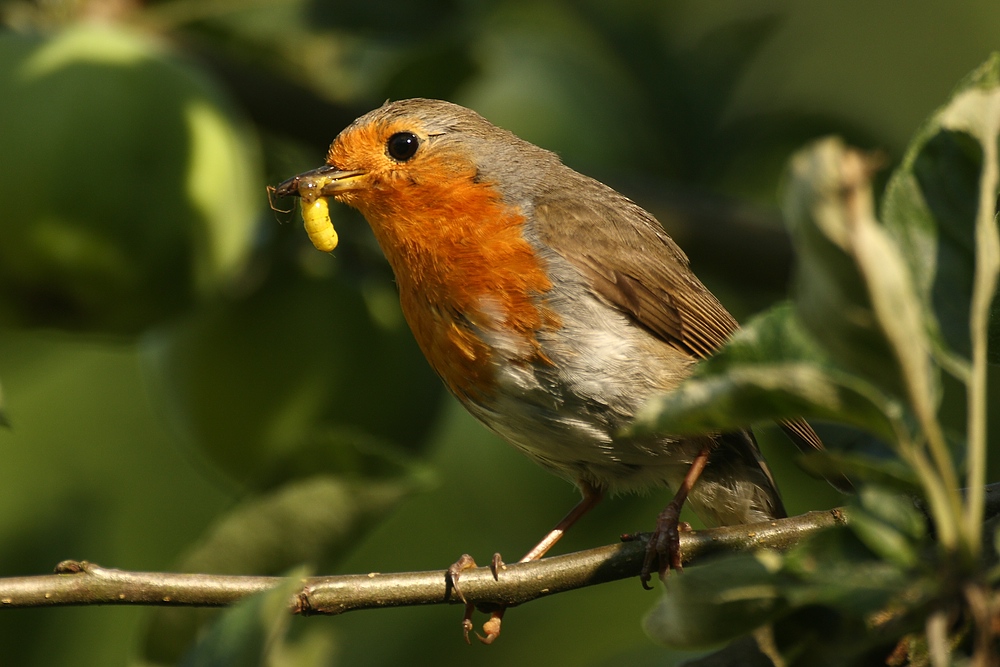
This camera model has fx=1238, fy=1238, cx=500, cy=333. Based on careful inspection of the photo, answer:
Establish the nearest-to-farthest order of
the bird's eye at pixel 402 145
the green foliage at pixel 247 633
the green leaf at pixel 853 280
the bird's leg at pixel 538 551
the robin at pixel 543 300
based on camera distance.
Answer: the green leaf at pixel 853 280, the green foliage at pixel 247 633, the bird's leg at pixel 538 551, the robin at pixel 543 300, the bird's eye at pixel 402 145

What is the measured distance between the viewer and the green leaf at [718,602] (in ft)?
4.87

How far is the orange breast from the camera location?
2996 millimetres

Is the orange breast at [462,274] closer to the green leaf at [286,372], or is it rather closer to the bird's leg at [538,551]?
the green leaf at [286,372]

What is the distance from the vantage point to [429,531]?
16.7ft

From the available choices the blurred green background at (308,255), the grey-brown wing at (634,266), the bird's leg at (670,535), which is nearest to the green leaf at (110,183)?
the blurred green background at (308,255)

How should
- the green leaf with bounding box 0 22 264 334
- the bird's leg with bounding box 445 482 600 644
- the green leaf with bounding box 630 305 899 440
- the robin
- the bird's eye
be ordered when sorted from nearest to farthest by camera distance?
the green leaf with bounding box 630 305 899 440, the bird's leg with bounding box 445 482 600 644, the green leaf with bounding box 0 22 264 334, the robin, the bird's eye

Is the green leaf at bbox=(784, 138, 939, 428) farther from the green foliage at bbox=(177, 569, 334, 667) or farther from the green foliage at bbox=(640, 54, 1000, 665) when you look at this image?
the green foliage at bbox=(177, 569, 334, 667)

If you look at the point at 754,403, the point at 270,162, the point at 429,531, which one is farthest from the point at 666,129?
the point at 754,403

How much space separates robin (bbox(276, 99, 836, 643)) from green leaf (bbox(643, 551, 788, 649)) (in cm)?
112

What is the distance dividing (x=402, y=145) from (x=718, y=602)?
2176 millimetres

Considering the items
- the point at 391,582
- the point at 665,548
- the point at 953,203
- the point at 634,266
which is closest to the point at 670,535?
the point at 665,548

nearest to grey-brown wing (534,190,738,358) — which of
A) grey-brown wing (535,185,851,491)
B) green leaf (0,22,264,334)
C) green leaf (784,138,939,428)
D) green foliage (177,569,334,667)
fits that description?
grey-brown wing (535,185,851,491)

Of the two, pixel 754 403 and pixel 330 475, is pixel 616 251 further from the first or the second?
pixel 754 403

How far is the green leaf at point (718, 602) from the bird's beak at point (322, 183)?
6.49 feet
